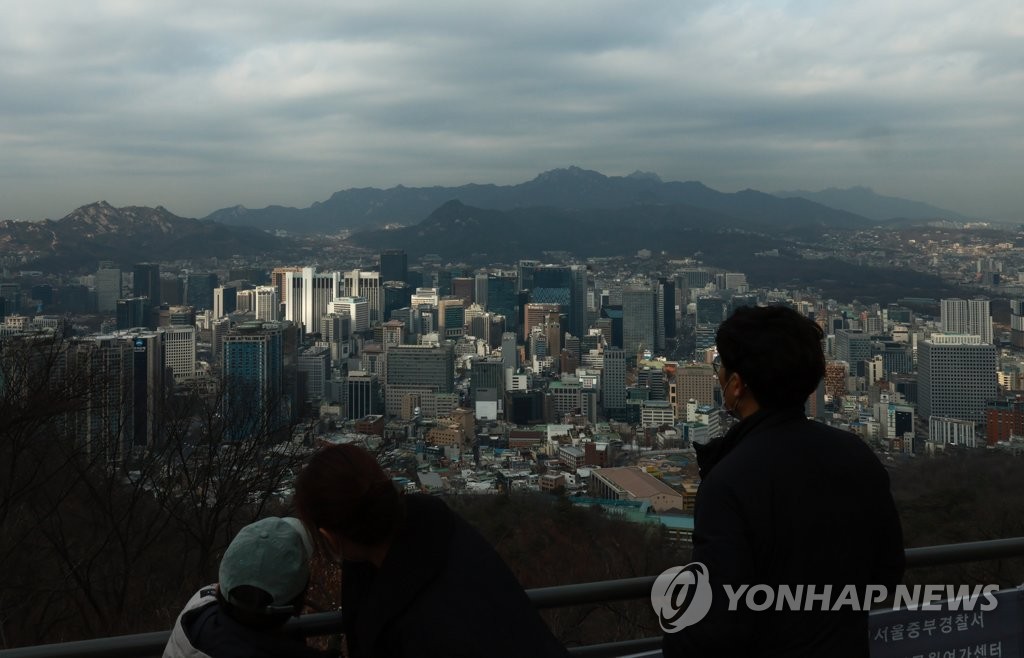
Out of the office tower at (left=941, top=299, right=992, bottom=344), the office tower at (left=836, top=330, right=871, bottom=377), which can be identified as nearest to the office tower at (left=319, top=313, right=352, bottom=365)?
the office tower at (left=836, top=330, right=871, bottom=377)

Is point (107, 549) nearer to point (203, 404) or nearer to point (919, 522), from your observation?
point (203, 404)

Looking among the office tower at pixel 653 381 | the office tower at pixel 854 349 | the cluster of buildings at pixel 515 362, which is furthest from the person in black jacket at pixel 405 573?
the office tower at pixel 854 349

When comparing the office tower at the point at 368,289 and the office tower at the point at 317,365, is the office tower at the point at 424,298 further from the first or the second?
the office tower at the point at 317,365

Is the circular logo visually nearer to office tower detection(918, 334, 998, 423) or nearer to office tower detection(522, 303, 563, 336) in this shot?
office tower detection(918, 334, 998, 423)

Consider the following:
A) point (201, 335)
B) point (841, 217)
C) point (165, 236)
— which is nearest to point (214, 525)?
point (201, 335)

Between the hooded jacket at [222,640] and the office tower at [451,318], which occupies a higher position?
the hooded jacket at [222,640]

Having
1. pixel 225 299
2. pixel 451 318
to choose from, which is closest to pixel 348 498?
pixel 225 299
